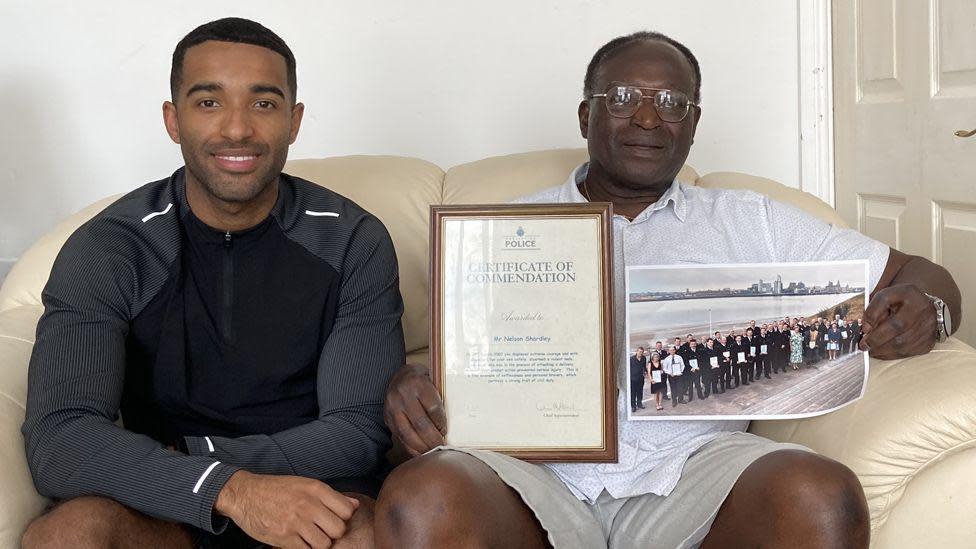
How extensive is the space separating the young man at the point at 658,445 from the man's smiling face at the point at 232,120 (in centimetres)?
42


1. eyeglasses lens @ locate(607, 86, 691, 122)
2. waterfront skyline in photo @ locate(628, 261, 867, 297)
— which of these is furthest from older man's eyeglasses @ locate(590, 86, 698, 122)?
waterfront skyline in photo @ locate(628, 261, 867, 297)

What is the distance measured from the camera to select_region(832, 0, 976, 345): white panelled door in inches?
88.1

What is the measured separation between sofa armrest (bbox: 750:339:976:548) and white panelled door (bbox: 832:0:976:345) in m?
0.83

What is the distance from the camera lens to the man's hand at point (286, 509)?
140 cm

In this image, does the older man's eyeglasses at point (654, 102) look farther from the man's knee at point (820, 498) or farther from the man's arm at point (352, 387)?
the man's knee at point (820, 498)

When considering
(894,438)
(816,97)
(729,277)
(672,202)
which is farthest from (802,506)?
(816,97)

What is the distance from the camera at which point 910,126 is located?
2.45m

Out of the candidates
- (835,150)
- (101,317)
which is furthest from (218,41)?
(835,150)

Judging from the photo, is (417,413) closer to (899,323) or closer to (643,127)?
(643,127)

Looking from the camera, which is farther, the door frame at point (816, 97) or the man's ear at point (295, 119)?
the door frame at point (816, 97)

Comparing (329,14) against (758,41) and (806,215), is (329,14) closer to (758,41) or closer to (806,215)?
(758,41)

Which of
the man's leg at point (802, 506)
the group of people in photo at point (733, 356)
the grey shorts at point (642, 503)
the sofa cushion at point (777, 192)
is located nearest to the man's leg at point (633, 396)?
the group of people in photo at point (733, 356)

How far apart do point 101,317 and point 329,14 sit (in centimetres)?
A: 135

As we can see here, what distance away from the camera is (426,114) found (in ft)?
Result: 8.95
